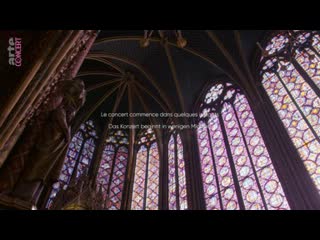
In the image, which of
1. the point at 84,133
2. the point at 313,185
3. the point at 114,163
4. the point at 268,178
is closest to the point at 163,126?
the point at 114,163

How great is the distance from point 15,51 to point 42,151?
3.76 feet

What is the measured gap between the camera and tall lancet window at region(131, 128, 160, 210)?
393 inches

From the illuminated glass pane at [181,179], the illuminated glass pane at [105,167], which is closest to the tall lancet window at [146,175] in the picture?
the illuminated glass pane at [181,179]

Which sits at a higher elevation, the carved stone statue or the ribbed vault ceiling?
the ribbed vault ceiling

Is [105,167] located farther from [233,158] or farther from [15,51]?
[15,51]

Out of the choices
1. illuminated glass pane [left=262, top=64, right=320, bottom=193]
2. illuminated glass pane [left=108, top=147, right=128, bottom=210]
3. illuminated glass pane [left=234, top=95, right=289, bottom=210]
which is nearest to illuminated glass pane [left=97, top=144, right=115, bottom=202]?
illuminated glass pane [left=108, top=147, right=128, bottom=210]

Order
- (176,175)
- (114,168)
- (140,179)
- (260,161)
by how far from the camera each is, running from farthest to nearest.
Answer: (114,168), (140,179), (176,175), (260,161)

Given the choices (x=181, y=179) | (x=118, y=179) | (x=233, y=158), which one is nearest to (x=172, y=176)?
(x=181, y=179)

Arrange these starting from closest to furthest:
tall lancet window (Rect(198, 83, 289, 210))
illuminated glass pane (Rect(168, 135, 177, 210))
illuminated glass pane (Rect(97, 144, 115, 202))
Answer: tall lancet window (Rect(198, 83, 289, 210)) → illuminated glass pane (Rect(168, 135, 177, 210)) → illuminated glass pane (Rect(97, 144, 115, 202))

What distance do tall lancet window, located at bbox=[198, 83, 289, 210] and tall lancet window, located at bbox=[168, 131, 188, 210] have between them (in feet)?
3.13

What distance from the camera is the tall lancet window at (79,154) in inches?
407

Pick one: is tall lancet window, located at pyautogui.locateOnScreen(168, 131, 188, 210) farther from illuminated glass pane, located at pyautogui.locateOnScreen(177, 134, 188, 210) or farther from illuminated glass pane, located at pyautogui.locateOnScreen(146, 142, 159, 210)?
illuminated glass pane, located at pyautogui.locateOnScreen(146, 142, 159, 210)

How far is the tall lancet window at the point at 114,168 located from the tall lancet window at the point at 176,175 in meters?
1.95

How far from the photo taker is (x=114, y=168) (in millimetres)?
11734
